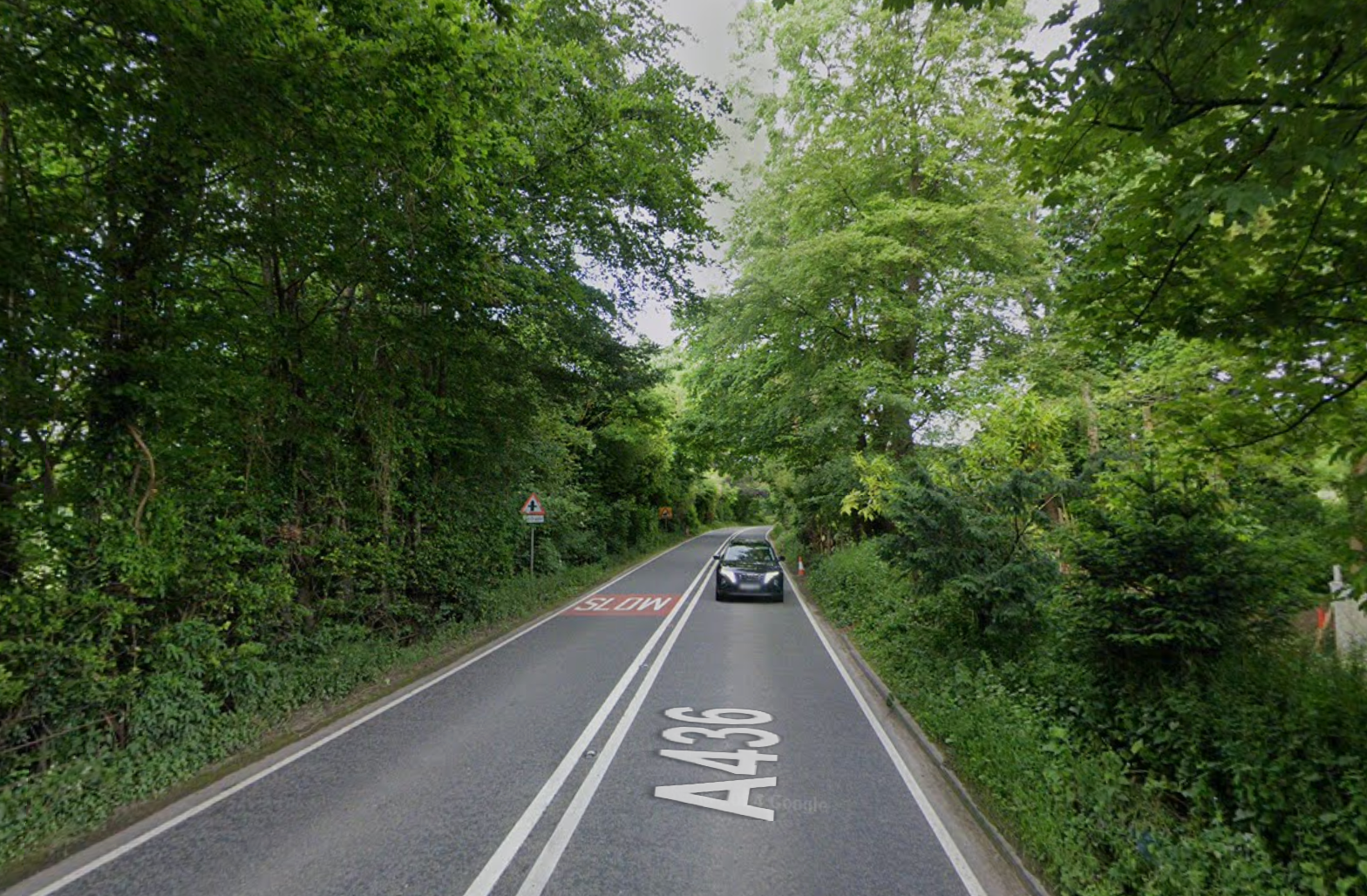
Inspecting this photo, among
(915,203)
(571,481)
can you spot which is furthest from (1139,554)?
(571,481)

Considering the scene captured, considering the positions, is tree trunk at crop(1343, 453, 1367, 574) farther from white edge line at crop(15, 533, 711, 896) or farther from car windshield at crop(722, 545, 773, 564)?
car windshield at crop(722, 545, 773, 564)

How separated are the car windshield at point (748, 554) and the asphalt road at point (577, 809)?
8.31m

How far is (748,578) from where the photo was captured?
15195mm

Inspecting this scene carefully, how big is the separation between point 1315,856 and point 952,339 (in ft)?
42.7

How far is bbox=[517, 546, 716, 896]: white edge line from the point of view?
11.4 ft

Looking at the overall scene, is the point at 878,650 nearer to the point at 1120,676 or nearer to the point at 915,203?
the point at 1120,676

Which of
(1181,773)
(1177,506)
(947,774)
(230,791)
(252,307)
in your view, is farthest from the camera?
(252,307)

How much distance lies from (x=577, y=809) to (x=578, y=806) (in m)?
0.04

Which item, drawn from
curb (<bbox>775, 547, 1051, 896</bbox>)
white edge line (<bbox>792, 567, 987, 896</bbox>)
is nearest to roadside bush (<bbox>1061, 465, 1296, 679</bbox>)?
curb (<bbox>775, 547, 1051, 896</bbox>)

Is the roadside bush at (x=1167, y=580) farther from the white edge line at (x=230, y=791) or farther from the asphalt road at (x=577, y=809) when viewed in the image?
the white edge line at (x=230, y=791)

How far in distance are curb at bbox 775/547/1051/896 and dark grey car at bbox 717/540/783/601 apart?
4492 mm

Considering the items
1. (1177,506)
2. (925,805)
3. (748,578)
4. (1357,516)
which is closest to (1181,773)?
(925,805)


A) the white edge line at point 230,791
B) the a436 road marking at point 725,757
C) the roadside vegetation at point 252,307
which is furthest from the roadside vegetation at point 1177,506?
the white edge line at point 230,791

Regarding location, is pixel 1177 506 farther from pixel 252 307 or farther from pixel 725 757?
pixel 252 307
